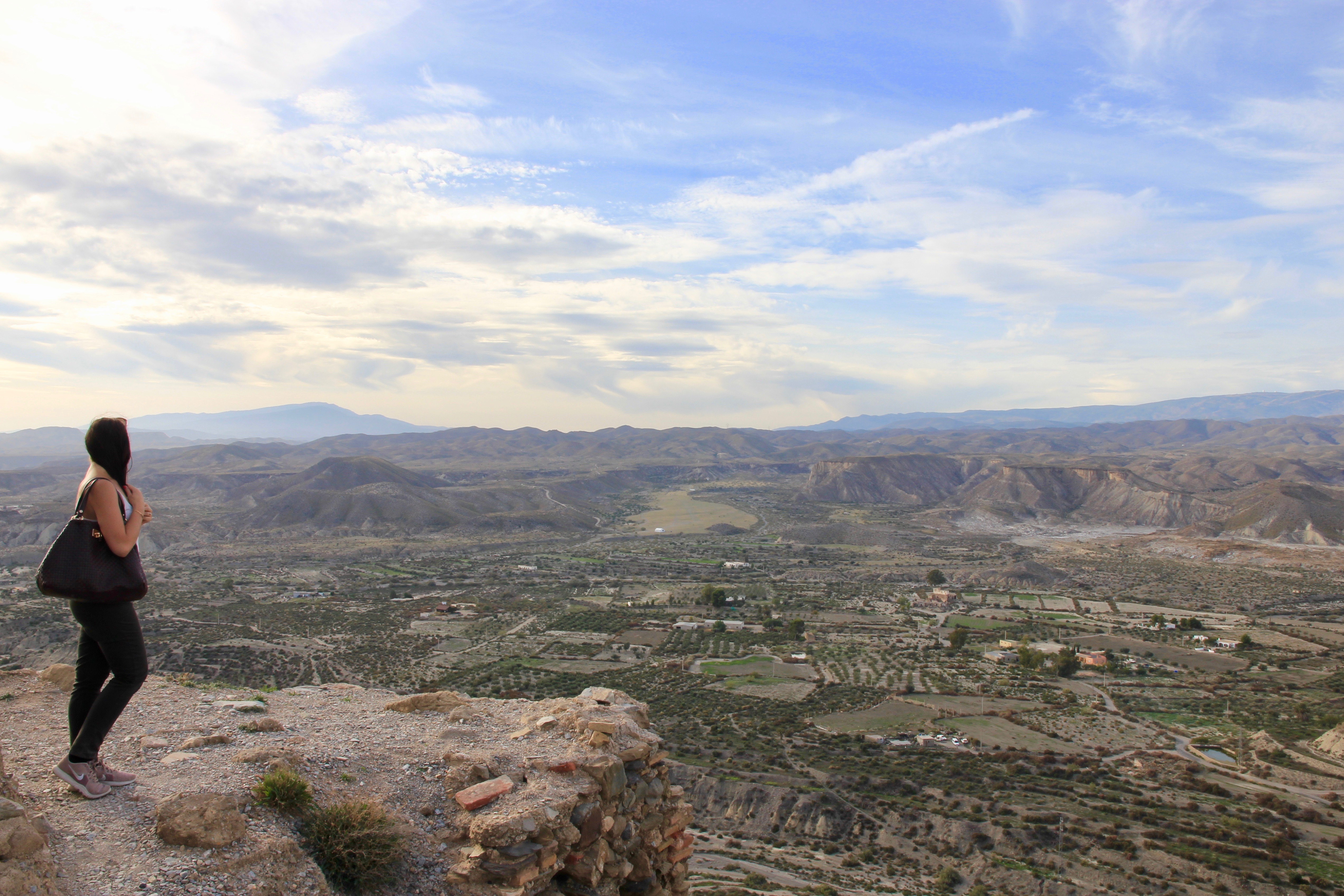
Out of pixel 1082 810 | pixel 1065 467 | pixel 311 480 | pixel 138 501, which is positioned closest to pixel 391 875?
pixel 138 501

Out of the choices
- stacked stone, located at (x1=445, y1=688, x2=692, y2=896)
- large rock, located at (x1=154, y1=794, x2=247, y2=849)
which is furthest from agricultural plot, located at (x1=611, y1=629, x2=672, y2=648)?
large rock, located at (x1=154, y1=794, x2=247, y2=849)

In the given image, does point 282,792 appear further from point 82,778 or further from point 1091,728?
point 1091,728

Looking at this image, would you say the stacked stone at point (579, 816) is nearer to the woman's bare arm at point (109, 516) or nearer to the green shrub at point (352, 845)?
the green shrub at point (352, 845)

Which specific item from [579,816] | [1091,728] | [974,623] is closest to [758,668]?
[1091,728]

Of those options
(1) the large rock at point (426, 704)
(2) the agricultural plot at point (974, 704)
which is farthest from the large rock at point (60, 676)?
(2) the agricultural plot at point (974, 704)

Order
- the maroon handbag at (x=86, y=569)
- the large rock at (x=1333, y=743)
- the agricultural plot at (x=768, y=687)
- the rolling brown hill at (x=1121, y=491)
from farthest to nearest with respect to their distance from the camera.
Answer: the rolling brown hill at (x=1121, y=491) → the agricultural plot at (x=768, y=687) → the large rock at (x=1333, y=743) → the maroon handbag at (x=86, y=569)

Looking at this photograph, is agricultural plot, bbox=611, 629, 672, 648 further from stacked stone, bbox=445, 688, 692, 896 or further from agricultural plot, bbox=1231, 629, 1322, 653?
stacked stone, bbox=445, 688, 692, 896

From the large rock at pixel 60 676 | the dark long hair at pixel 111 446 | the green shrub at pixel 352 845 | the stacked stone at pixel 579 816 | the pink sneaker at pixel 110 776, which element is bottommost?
the stacked stone at pixel 579 816
